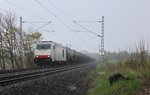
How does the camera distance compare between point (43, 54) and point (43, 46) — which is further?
point (43, 46)

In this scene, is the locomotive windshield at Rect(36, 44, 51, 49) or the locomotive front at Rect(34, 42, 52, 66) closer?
the locomotive front at Rect(34, 42, 52, 66)

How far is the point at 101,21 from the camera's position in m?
40.2

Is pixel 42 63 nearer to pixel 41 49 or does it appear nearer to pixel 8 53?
pixel 41 49

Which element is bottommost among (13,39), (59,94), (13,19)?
(59,94)

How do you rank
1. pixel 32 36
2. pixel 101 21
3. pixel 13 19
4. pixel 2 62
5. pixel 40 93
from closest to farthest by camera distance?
pixel 40 93, pixel 101 21, pixel 2 62, pixel 13 19, pixel 32 36

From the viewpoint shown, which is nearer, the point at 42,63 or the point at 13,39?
the point at 42,63

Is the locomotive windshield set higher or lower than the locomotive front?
higher

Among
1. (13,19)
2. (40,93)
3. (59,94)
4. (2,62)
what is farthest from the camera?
(13,19)

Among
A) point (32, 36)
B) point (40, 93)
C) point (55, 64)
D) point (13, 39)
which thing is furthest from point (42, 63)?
point (40, 93)

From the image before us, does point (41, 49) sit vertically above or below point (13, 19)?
below

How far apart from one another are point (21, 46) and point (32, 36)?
14662 millimetres

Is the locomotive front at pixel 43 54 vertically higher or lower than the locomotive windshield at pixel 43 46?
lower

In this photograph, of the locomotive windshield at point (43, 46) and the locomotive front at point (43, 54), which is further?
the locomotive windshield at point (43, 46)

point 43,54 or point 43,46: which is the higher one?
point 43,46
